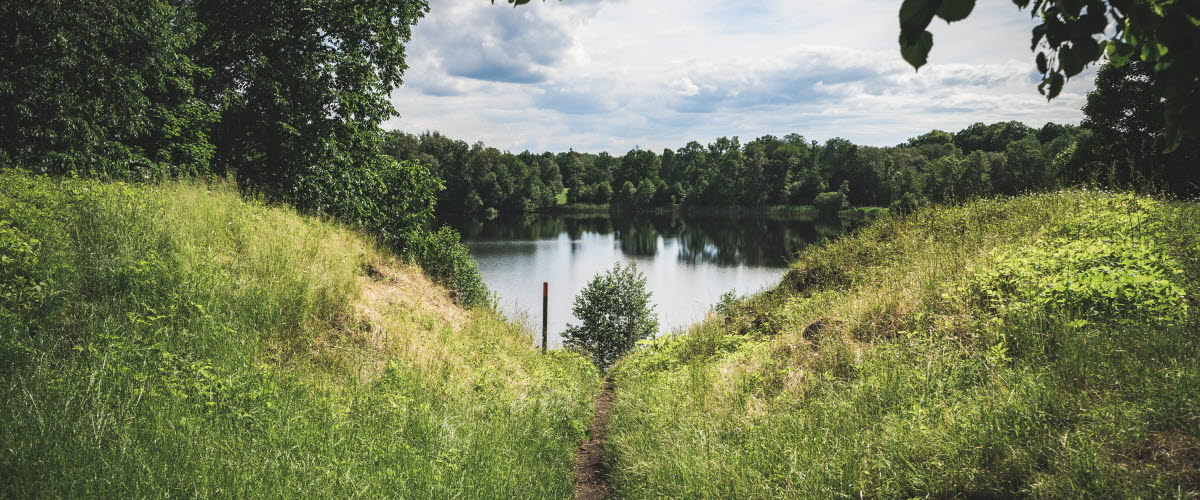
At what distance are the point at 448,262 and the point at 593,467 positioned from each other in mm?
10331

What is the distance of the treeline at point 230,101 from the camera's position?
8984 mm

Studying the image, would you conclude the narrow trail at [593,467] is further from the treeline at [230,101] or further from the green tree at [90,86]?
the green tree at [90,86]

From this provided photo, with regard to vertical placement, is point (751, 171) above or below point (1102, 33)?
above

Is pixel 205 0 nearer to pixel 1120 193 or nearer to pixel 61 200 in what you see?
pixel 61 200

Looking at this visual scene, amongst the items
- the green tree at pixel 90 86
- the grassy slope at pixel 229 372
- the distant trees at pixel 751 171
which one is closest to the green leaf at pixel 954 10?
the grassy slope at pixel 229 372

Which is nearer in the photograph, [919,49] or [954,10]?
[954,10]

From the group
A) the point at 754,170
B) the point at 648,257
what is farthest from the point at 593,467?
the point at 754,170

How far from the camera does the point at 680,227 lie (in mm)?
88250

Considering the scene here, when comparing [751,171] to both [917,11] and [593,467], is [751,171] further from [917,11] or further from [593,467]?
[917,11]

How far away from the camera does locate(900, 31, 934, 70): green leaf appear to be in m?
1.58

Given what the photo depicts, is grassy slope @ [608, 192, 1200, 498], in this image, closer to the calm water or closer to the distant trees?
the calm water

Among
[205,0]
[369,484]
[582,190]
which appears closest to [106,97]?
[205,0]

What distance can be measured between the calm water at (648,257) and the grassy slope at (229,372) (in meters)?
5.24

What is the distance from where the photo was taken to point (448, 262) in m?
15.6
